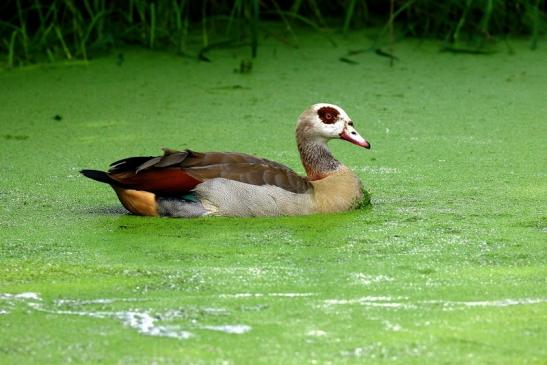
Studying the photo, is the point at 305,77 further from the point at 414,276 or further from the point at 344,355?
the point at 344,355

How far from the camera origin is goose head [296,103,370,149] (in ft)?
17.8

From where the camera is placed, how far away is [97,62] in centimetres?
796

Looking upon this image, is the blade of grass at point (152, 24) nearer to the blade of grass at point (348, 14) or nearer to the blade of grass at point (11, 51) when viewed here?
the blade of grass at point (11, 51)

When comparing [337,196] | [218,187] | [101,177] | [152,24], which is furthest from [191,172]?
[152,24]

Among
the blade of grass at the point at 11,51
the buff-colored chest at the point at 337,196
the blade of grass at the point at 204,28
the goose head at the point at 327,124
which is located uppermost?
the goose head at the point at 327,124

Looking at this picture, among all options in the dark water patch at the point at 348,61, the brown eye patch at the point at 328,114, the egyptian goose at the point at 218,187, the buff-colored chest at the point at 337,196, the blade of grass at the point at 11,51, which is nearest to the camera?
the egyptian goose at the point at 218,187

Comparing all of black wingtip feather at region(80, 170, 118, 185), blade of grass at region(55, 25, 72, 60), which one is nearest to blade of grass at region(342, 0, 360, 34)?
blade of grass at region(55, 25, 72, 60)

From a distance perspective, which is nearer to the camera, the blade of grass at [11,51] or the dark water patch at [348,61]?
the blade of grass at [11,51]

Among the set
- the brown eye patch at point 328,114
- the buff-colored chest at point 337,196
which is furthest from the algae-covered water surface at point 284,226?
the brown eye patch at point 328,114

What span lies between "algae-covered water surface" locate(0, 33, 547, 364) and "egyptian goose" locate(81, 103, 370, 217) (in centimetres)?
6

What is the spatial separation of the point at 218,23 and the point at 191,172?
367cm

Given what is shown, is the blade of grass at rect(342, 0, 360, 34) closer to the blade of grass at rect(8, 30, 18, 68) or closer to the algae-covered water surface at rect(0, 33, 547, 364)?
the algae-covered water surface at rect(0, 33, 547, 364)

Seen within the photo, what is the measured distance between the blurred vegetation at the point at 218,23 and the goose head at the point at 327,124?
230 cm

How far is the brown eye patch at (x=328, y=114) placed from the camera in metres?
5.41
